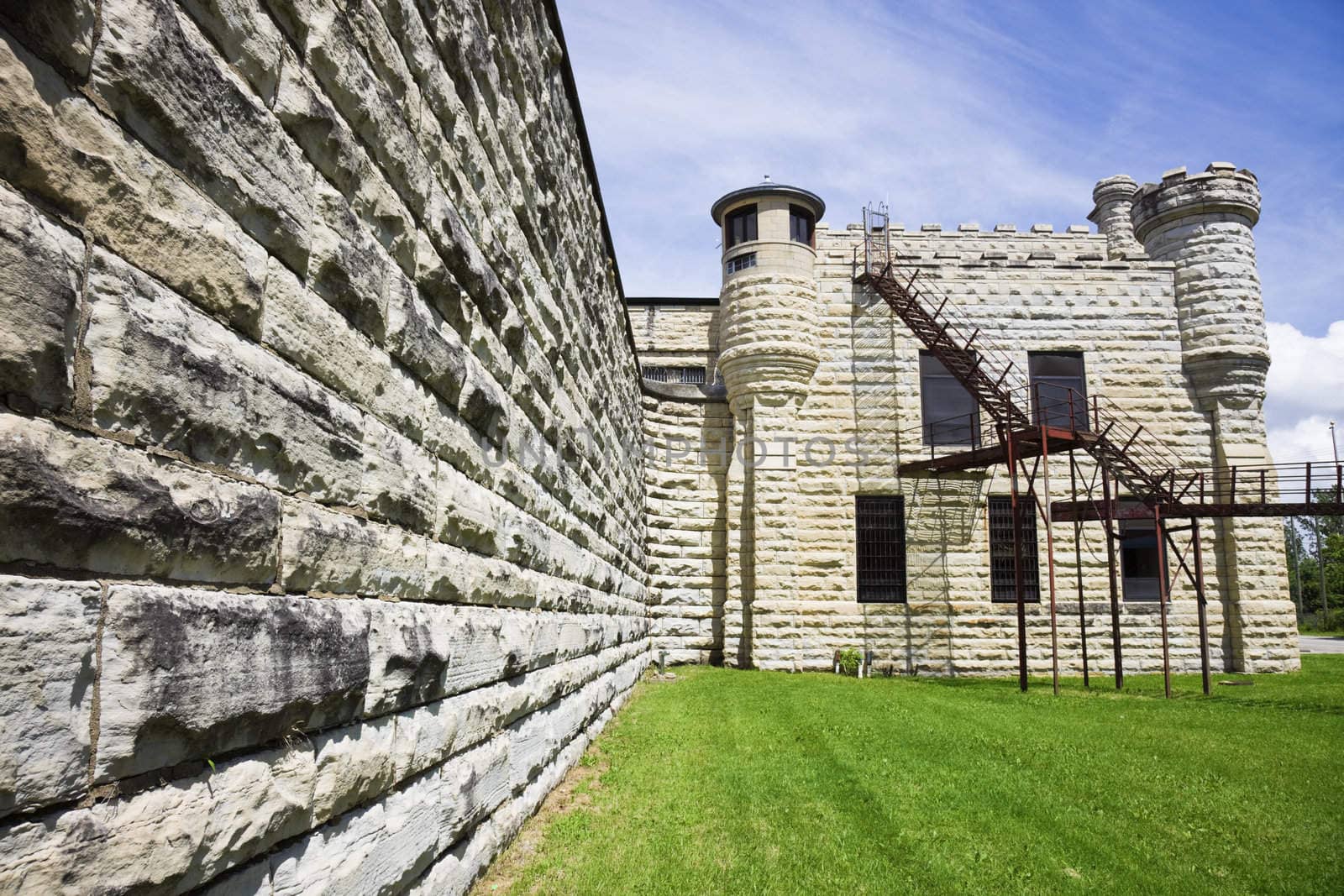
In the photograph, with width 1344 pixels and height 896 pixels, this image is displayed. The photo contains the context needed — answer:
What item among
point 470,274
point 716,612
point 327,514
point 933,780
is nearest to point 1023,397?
point 716,612

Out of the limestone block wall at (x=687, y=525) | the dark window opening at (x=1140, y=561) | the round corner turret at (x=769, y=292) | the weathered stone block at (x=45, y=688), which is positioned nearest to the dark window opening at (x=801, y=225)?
the round corner turret at (x=769, y=292)

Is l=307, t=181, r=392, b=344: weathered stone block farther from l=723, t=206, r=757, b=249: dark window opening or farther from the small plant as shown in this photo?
l=723, t=206, r=757, b=249: dark window opening

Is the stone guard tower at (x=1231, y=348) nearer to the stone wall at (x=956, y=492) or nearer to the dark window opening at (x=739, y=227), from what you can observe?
the stone wall at (x=956, y=492)

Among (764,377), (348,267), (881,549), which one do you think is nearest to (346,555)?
(348,267)

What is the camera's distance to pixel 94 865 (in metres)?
1.47

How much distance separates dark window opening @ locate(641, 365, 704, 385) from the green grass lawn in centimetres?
1155

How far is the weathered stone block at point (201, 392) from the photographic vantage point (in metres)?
1.59

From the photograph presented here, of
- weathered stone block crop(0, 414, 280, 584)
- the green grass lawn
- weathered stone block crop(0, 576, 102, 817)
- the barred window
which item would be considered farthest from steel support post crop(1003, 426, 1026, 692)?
weathered stone block crop(0, 576, 102, 817)

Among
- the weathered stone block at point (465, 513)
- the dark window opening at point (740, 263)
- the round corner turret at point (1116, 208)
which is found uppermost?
the round corner turret at point (1116, 208)

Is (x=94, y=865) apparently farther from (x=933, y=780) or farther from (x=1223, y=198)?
(x=1223, y=198)

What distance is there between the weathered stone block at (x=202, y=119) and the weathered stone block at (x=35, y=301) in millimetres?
333

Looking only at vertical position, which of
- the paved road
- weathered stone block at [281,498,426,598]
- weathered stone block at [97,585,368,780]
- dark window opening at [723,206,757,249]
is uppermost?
dark window opening at [723,206,757,249]

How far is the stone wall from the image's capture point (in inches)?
693

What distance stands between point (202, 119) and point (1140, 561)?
67.2ft
